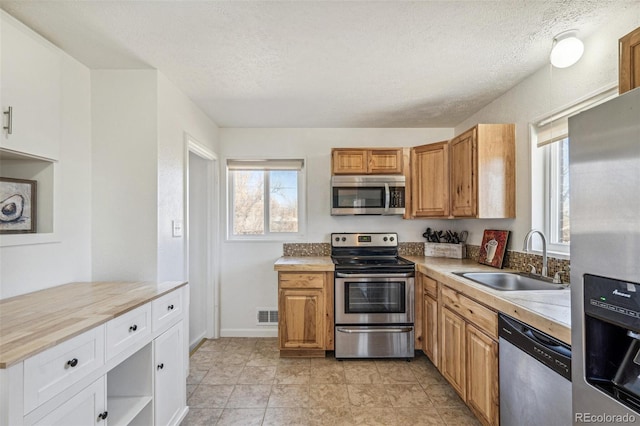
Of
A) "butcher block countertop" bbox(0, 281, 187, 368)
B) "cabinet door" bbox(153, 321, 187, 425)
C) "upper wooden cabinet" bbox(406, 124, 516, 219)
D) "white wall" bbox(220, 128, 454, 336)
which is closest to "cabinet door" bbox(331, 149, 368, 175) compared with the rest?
"white wall" bbox(220, 128, 454, 336)

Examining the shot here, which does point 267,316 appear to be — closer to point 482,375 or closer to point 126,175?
point 126,175

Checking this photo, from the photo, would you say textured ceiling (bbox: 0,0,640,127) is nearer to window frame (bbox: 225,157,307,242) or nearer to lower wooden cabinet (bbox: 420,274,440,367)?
window frame (bbox: 225,157,307,242)

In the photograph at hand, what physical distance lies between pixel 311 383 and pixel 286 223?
1.74 meters

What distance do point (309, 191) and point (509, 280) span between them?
2.16 m

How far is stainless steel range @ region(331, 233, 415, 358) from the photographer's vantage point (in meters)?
2.85

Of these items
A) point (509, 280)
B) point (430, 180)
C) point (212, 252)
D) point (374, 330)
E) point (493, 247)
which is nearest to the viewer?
point (509, 280)

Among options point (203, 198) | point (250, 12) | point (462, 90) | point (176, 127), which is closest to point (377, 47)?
point (250, 12)

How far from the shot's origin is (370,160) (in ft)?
10.7

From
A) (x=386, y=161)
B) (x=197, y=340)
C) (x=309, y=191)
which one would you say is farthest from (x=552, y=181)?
(x=197, y=340)

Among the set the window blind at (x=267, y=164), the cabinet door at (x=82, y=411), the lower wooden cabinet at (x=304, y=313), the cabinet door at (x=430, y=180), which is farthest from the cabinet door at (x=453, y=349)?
the window blind at (x=267, y=164)

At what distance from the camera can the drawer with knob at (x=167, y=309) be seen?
1665 mm

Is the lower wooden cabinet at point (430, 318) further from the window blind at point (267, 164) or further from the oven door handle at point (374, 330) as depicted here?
the window blind at point (267, 164)

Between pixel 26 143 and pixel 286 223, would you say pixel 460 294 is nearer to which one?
pixel 286 223

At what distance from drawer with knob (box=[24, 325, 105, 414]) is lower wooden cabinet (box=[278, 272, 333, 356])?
174 centimetres
